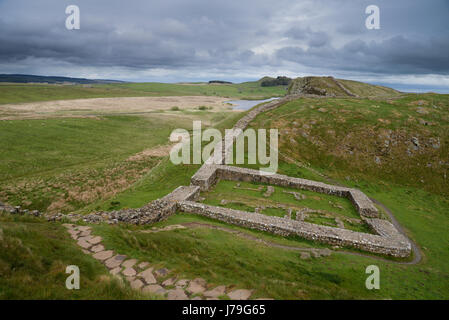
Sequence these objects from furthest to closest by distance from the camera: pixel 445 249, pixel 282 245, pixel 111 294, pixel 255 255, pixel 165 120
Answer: pixel 165 120 < pixel 445 249 < pixel 282 245 < pixel 255 255 < pixel 111 294

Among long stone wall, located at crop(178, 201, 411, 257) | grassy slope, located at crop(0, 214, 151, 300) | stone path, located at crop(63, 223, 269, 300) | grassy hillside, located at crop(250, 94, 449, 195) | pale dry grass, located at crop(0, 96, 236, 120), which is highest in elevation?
pale dry grass, located at crop(0, 96, 236, 120)

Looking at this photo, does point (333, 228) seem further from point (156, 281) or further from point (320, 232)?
point (156, 281)

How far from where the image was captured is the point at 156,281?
24.4 ft

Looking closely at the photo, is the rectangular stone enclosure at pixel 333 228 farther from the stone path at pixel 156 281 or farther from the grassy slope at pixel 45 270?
the grassy slope at pixel 45 270

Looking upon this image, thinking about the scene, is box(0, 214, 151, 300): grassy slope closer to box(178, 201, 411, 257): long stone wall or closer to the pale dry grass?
box(178, 201, 411, 257): long stone wall

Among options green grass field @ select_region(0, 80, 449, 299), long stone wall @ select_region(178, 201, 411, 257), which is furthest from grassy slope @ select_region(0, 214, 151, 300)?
long stone wall @ select_region(178, 201, 411, 257)

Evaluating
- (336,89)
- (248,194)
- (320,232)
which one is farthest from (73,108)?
(320,232)

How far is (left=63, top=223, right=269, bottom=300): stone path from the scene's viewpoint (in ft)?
22.8

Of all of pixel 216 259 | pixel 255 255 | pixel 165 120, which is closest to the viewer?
pixel 216 259
